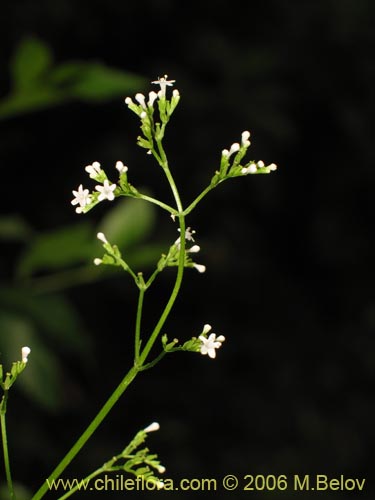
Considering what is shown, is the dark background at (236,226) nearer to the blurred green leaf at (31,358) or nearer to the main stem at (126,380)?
the blurred green leaf at (31,358)

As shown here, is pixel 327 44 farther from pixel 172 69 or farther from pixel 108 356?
pixel 108 356

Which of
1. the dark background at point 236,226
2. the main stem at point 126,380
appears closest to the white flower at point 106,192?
the main stem at point 126,380

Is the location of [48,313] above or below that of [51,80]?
below

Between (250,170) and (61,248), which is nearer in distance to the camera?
(250,170)

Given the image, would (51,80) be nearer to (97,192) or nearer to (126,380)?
(97,192)

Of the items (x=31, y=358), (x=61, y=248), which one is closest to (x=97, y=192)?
(x=61, y=248)

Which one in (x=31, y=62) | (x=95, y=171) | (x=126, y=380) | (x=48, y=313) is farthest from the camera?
(x=48, y=313)

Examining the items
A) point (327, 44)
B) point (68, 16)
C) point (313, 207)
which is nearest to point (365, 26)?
point (327, 44)

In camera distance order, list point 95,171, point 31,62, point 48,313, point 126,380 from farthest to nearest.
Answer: point 48,313 → point 31,62 → point 95,171 → point 126,380

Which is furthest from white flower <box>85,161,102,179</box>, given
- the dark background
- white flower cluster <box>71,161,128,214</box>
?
the dark background
